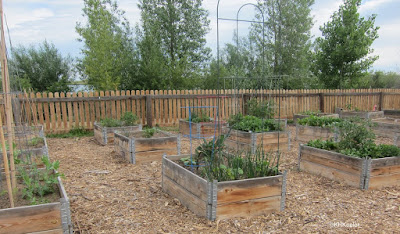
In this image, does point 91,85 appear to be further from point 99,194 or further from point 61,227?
point 61,227

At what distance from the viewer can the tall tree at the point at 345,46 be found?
1309 centimetres

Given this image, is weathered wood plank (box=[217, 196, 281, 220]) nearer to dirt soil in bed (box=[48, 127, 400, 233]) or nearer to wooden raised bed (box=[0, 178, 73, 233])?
dirt soil in bed (box=[48, 127, 400, 233])

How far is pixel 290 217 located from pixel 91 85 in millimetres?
12518

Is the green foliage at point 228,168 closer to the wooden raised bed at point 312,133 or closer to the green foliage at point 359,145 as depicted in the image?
the green foliage at point 359,145

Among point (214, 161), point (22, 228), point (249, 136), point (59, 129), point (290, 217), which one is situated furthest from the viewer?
point (59, 129)

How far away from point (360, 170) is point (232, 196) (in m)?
2.12

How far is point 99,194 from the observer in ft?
12.7

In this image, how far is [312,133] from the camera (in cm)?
735

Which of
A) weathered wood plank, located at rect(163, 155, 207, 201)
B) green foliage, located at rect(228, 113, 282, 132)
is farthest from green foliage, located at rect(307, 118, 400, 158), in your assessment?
weathered wood plank, located at rect(163, 155, 207, 201)

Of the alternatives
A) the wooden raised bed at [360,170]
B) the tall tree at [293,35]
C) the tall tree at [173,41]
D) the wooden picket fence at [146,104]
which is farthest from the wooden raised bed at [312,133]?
the tall tree at [293,35]

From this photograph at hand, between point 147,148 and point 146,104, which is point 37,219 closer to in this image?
point 147,148

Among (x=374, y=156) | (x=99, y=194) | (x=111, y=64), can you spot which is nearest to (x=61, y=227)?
(x=99, y=194)

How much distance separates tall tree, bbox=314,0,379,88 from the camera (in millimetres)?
13086

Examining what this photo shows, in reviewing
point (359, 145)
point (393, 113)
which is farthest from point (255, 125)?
point (393, 113)
